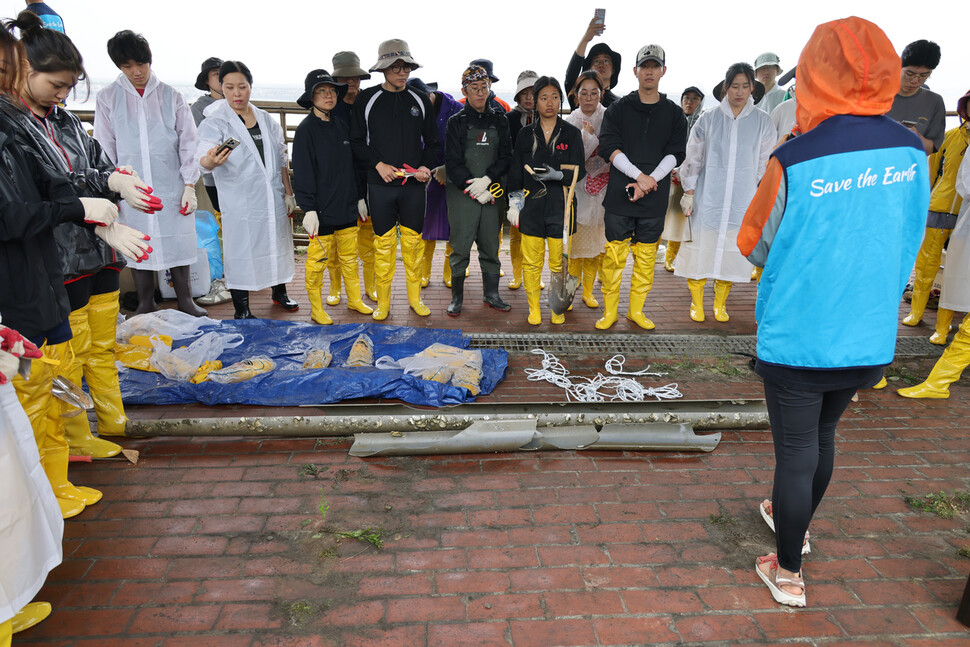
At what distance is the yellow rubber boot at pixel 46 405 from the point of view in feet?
7.14

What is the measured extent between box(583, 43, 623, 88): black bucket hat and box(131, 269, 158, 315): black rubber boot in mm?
4298

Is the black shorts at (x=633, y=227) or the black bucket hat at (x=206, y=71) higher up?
the black bucket hat at (x=206, y=71)

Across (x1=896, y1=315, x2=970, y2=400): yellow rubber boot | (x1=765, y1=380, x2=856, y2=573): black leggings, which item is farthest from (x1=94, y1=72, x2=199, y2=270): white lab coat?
(x1=896, y1=315, x2=970, y2=400): yellow rubber boot

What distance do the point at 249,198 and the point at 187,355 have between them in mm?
1460

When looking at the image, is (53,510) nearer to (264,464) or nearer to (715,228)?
(264,464)

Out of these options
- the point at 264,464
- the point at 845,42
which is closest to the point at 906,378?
the point at 845,42

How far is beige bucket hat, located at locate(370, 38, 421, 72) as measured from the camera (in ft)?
15.2

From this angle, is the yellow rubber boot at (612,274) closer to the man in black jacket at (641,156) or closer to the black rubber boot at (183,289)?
the man in black jacket at (641,156)

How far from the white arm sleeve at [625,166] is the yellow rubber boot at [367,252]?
84.0 inches

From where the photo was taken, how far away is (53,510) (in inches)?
76.1

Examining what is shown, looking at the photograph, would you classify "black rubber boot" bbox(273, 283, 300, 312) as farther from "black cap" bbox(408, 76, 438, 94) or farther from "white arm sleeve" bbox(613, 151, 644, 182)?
"white arm sleeve" bbox(613, 151, 644, 182)

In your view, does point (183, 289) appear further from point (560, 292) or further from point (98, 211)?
point (560, 292)

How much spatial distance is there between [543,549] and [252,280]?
351 centimetres

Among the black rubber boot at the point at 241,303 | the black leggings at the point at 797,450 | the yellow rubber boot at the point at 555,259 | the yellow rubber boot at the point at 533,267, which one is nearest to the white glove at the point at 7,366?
the black leggings at the point at 797,450
